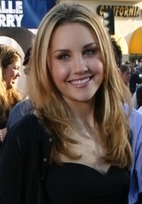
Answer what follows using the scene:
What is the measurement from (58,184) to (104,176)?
0.54 ft

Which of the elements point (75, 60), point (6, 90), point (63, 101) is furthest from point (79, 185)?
point (6, 90)

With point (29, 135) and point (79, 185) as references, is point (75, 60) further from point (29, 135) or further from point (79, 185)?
point (79, 185)

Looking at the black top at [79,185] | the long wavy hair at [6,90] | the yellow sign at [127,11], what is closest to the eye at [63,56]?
the black top at [79,185]

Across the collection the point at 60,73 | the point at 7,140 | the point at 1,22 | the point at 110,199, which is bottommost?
the point at 110,199

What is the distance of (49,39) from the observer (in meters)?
1.45

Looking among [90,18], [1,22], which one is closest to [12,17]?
[1,22]

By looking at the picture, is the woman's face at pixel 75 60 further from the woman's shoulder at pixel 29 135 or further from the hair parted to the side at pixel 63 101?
the woman's shoulder at pixel 29 135

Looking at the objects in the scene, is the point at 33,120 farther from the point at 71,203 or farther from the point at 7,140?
the point at 71,203

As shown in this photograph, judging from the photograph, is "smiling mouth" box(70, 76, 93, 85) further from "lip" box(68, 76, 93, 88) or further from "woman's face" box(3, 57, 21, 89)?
"woman's face" box(3, 57, 21, 89)

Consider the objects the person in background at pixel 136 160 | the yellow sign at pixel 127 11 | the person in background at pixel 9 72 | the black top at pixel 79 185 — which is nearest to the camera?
the black top at pixel 79 185

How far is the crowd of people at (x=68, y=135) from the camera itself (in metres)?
1.42

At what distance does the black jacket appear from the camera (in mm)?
1416

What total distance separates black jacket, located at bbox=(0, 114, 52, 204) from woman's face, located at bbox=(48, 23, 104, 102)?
0.18 m

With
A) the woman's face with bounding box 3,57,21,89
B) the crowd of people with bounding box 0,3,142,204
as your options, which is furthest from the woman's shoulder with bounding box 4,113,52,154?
the woman's face with bounding box 3,57,21,89
